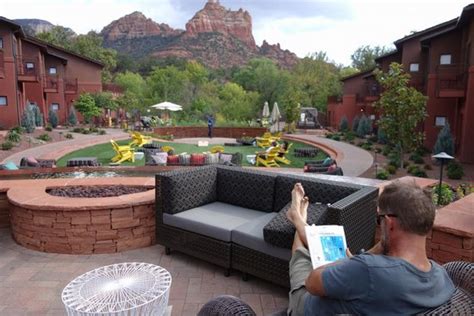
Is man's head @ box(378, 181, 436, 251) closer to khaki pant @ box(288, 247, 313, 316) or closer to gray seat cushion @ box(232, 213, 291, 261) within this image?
khaki pant @ box(288, 247, 313, 316)

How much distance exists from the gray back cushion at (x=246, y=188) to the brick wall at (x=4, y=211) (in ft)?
9.15

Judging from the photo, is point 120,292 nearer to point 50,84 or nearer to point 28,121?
point 28,121

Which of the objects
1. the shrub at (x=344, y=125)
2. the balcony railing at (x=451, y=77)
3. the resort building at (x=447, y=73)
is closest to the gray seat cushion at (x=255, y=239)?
the resort building at (x=447, y=73)

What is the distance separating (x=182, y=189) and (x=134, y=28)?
104 m

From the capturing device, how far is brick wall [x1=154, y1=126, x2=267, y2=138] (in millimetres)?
25719

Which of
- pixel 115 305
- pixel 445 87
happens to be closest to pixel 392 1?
pixel 445 87

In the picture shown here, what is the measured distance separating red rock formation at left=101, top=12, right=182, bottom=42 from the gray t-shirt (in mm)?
99516

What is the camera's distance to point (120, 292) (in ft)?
8.32

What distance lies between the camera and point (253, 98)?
39844 mm

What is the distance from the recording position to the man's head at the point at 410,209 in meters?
1.47

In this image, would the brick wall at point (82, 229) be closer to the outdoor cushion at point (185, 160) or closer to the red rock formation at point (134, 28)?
the outdoor cushion at point (185, 160)

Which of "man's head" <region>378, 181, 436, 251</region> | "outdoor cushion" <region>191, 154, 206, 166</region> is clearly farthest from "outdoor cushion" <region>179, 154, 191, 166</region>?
"man's head" <region>378, 181, 436, 251</region>

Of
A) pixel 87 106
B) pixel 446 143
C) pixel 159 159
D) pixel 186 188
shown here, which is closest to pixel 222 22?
pixel 87 106

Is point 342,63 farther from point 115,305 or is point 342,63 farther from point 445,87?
point 115,305
